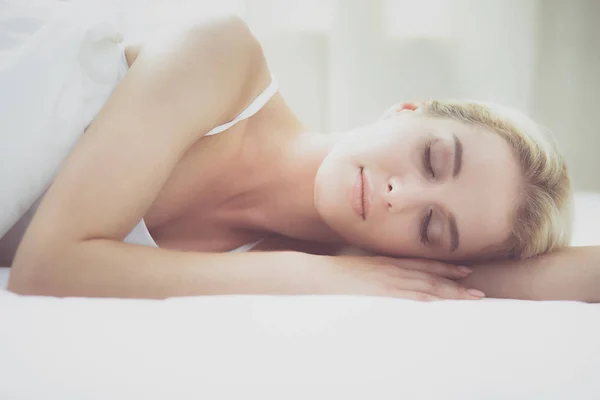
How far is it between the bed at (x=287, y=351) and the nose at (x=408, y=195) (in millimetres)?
256

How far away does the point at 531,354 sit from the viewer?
0.49 meters

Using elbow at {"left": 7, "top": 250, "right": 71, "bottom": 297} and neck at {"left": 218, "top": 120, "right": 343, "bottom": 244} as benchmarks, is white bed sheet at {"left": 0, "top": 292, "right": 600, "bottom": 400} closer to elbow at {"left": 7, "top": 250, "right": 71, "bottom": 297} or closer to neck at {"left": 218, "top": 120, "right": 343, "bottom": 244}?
elbow at {"left": 7, "top": 250, "right": 71, "bottom": 297}

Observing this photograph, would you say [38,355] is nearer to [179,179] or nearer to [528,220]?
[179,179]

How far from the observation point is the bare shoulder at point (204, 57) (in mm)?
808

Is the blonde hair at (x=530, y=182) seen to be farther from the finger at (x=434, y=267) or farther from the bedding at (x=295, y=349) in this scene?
the bedding at (x=295, y=349)

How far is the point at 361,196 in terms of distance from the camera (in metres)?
0.87

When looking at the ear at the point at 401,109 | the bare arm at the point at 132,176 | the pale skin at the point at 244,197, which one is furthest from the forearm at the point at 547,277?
the bare arm at the point at 132,176

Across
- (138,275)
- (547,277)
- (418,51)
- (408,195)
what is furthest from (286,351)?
(418,51)

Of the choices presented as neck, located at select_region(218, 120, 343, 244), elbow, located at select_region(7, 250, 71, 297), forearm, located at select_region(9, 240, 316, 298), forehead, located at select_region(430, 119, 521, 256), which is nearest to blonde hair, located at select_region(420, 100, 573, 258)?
forehead, located at select_region(430, 119, 521, 256)

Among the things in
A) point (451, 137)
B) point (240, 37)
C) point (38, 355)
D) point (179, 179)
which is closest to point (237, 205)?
point (179, 179)

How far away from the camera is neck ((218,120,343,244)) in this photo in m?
1.04

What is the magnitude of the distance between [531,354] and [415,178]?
0.40 metres

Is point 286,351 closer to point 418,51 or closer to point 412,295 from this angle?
point 412,295

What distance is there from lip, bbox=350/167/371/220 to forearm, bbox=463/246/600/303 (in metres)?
0.20
